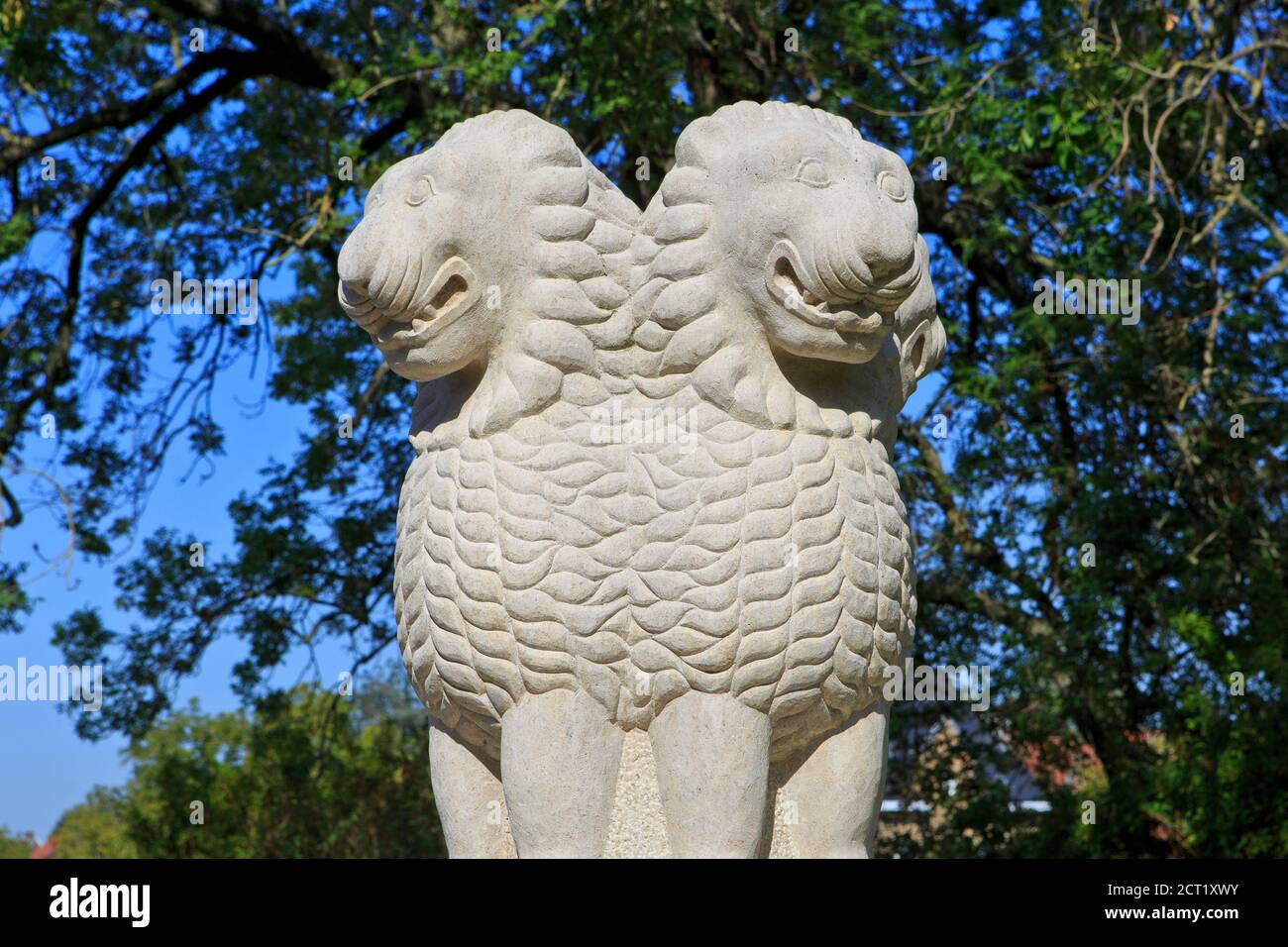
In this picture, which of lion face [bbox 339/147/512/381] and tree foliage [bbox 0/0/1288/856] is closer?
lion face [bbox 339/147/512/381]

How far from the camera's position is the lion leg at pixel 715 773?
2.99 metres

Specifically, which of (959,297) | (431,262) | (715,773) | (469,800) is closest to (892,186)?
→ (431,262)

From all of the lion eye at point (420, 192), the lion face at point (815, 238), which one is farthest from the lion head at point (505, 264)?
the lion face at point (815, 238)

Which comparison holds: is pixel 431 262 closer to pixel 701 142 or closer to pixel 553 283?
pixel 553 283

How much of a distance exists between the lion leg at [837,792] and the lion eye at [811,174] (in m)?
1.09

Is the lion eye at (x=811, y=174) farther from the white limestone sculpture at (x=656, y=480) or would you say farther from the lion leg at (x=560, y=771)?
the lion leg at (x=560, y=771)

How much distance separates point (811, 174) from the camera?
9.95 feet

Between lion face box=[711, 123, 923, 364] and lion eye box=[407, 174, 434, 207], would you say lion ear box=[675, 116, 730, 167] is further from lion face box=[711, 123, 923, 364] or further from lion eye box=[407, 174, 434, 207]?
lion eye box=[407, 174, 434, 207]

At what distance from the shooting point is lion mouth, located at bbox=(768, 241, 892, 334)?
3.02m

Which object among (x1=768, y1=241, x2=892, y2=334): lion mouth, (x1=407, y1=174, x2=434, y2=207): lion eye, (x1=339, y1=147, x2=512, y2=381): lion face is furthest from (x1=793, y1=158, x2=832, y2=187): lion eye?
(x1=407, y1=174, x2=434, y2=207): lion eye

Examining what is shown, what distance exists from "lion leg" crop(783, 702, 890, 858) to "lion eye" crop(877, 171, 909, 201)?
1.06 m

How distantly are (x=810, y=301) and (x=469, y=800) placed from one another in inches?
49.6

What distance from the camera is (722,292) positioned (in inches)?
122

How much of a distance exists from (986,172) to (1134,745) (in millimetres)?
2897
